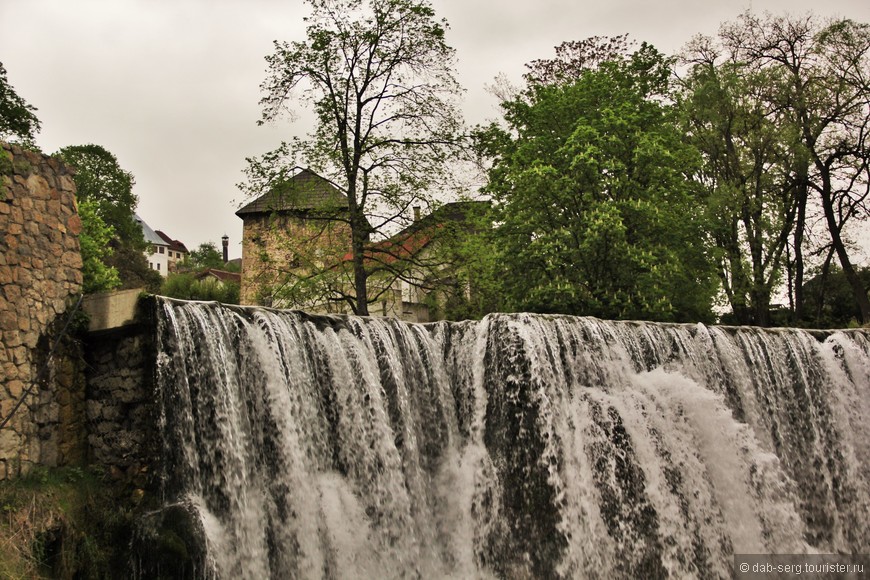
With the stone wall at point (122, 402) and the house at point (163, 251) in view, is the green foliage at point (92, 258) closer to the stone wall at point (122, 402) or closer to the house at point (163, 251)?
the stone wall at point (122, 402)

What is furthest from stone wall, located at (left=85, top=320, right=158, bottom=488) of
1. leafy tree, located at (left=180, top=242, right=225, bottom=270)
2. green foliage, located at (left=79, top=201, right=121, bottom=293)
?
leafy tree, located at (left=180, top=242, right=225, bottom=270)

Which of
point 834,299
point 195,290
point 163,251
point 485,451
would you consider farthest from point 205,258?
point 485,451

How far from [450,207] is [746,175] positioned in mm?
10925

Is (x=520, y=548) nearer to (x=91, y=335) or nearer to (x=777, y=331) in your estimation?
(x=91, y=335)

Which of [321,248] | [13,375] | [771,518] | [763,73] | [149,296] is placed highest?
[763,73]

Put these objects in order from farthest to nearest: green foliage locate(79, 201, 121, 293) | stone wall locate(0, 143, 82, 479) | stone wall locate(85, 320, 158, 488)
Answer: green foliage locate(79, 201, 121, 293)
stone wall locate(85, 320, 158, 488)
stone wall locate(0, 143, 82, 479)

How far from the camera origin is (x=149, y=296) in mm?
8992

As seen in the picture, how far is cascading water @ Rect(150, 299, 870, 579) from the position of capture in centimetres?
889

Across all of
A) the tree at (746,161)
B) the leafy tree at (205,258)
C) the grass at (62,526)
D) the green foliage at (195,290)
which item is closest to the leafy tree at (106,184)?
the green foliage at (195,290)

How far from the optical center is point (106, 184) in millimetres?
38469

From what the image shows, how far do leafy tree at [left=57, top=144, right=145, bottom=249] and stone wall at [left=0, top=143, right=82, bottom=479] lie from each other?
94.2ft

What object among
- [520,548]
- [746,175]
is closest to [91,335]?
[520,548]

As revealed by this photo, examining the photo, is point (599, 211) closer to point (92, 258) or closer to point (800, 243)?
point (92, 258)

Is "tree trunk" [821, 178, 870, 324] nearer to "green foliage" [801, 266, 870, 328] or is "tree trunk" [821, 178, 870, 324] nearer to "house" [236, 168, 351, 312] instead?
"green foliage" [801, 266, 870, 328]
